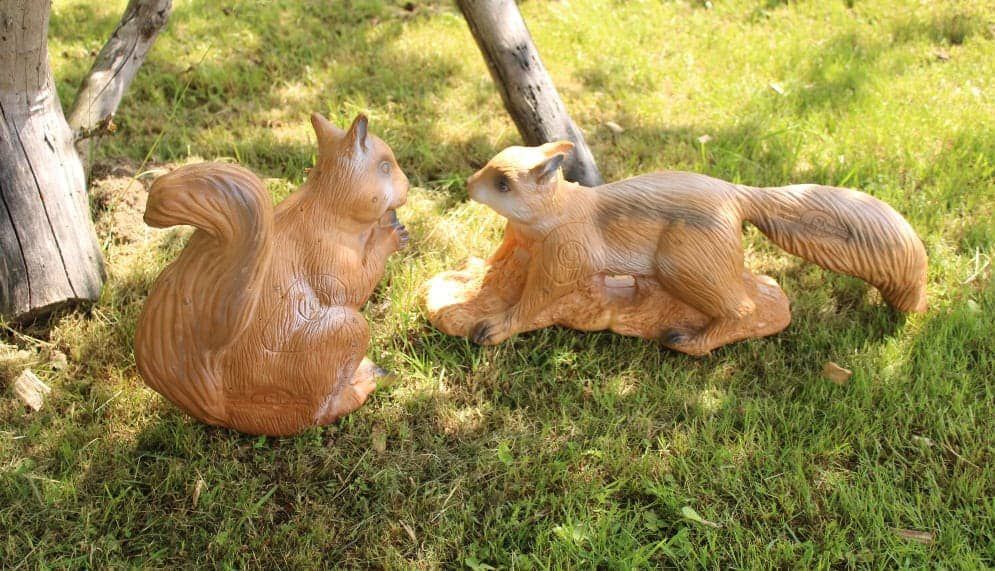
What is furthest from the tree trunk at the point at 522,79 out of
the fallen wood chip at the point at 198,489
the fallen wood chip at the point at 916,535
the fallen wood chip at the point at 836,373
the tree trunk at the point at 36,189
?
the fallen wood chip at the point at 198,489

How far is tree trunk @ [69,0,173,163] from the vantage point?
373 centimetres

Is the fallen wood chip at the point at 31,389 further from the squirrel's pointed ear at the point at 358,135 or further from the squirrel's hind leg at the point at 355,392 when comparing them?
the squirrel's pointed ear at the point at 358,135

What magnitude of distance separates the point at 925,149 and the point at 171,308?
159 inches

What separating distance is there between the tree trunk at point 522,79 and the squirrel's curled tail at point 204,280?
1730 millimetres

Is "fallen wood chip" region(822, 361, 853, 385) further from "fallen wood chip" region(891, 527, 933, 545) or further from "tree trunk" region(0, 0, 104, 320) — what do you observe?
"tree trunk" region(0, 0, 104, 320)

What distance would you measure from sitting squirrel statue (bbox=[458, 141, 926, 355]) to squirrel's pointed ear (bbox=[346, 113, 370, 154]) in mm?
490

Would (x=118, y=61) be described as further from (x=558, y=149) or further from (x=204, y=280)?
(x=558, y=149)

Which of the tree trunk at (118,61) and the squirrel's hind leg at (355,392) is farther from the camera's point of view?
the tree trunk at (118,61)

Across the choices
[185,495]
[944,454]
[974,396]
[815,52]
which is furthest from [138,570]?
[815,52]

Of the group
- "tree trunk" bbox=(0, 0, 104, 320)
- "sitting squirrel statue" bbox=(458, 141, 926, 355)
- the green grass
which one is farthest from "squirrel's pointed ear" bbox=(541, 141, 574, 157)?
"tree trunk" bbox=(0, 0, 104, 320)

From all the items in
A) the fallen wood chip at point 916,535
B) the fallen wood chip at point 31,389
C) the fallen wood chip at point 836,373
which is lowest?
the fallen wood chip at point 916,535

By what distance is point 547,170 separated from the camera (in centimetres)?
282

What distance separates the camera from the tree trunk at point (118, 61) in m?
3.73

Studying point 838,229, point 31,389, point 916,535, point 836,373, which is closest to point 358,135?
point 31,389
